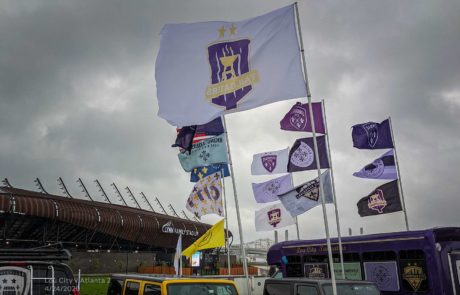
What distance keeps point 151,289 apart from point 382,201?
14890 mm

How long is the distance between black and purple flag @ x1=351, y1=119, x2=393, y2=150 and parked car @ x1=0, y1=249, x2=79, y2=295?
52.9ft

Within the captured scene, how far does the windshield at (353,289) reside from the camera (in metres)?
9.79

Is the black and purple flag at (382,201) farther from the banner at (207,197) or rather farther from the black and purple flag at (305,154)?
the banner at (207,197)

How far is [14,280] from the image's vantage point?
795 centimetres

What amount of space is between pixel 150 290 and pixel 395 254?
10.8 metres

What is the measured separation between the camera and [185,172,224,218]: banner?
829 inches

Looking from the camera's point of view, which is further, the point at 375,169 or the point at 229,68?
the point at 375,169

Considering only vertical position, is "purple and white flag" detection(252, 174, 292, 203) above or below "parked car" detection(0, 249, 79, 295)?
above

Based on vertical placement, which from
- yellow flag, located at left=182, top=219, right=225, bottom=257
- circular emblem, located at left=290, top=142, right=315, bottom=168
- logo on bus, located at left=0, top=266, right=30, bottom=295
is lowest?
logo on bus, located at left=0, top=266, right=30, bottom=295

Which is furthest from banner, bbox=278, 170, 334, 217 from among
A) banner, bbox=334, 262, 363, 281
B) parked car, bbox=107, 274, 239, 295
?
parked car, bbox=107, 274, 239, 295

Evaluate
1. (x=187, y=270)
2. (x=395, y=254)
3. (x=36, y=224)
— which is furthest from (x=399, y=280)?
(x=36, y=224)

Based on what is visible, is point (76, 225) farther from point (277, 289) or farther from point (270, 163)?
point (277, 289)

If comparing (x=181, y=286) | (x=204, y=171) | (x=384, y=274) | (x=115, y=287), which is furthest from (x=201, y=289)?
(x=204, y=171)

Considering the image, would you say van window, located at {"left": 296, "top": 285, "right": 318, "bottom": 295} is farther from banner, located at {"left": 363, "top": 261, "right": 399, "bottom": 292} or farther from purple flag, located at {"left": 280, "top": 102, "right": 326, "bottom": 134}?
banner, located at {"left": 363, "top": 261, "right": 399, "bottom": 292}
